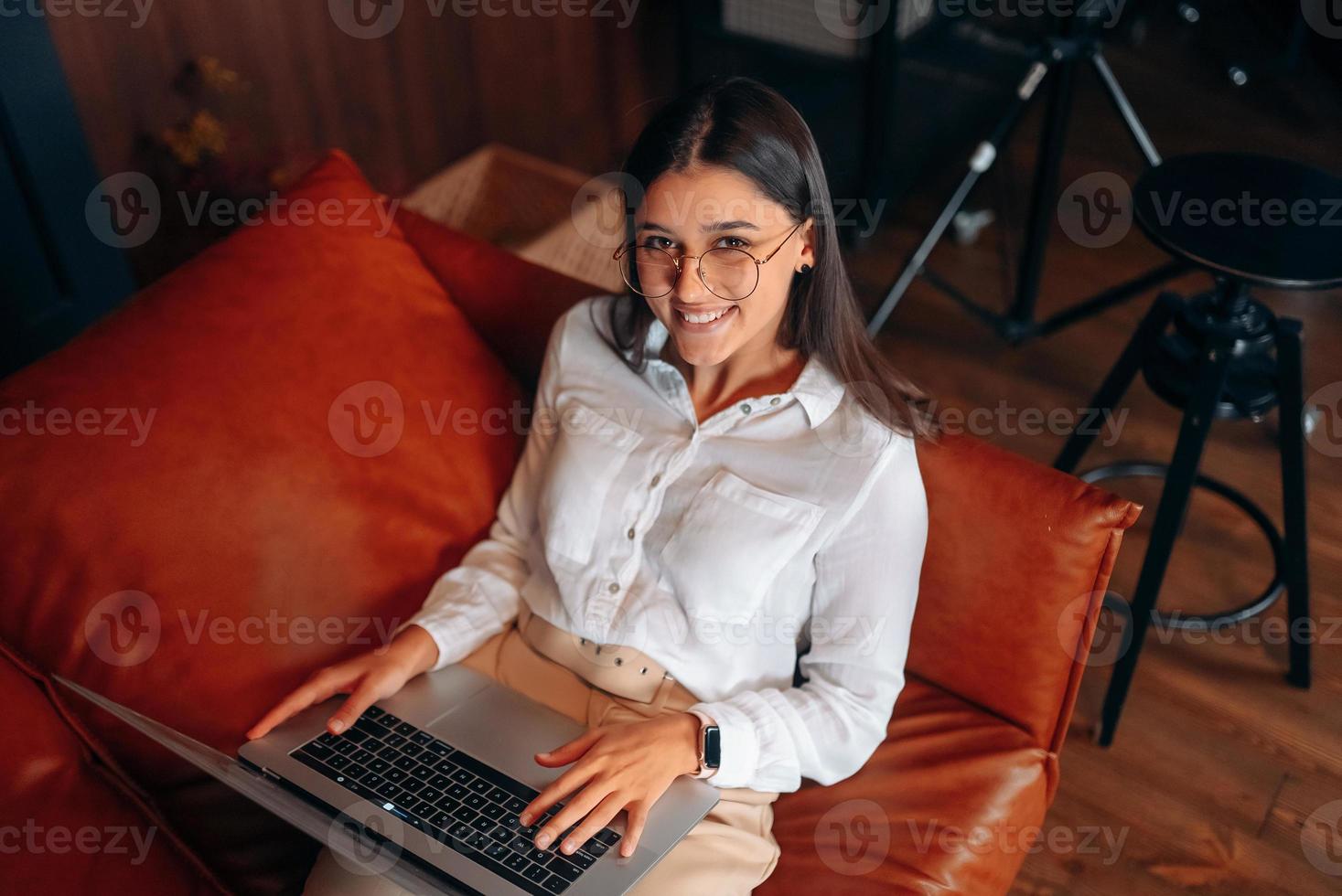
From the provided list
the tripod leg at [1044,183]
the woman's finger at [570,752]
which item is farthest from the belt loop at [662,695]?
the tripod leg at [1044,183]

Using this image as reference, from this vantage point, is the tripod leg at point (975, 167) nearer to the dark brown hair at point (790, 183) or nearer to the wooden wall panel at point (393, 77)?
the wooden wall panel at point (393, 77)

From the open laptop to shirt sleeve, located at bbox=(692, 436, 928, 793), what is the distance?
90mm

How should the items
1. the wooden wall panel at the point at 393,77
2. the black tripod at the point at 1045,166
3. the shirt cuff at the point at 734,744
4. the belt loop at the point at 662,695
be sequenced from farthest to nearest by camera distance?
the black tripod at the point at 1045,166, the wooden wall panel at the point at 393,77, the belt loop at the point at 662,695, the shirt cuff at the point at 734,744

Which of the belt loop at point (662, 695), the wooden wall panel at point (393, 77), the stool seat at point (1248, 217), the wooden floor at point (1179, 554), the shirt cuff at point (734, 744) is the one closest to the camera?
the shirt cuff at point (734, 744)

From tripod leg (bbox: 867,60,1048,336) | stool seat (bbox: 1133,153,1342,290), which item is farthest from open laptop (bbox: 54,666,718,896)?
tripod leg (bbox: 867,60,1048,336)

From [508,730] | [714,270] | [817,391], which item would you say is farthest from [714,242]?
[508,730]

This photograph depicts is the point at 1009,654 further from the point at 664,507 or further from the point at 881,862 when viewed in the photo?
the point at 664,507

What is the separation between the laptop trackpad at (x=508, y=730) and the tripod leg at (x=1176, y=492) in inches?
34.6

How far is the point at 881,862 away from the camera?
1285mm

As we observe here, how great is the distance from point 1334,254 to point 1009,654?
28.7 inches

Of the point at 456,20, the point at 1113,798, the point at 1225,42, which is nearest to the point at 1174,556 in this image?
the point at 1113,798

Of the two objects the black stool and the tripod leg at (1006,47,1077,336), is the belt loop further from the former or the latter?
the tripod leg at (1006,47,1077,336)

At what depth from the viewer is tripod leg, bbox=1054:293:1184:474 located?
174 centimetres

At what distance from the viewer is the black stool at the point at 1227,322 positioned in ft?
5.26
